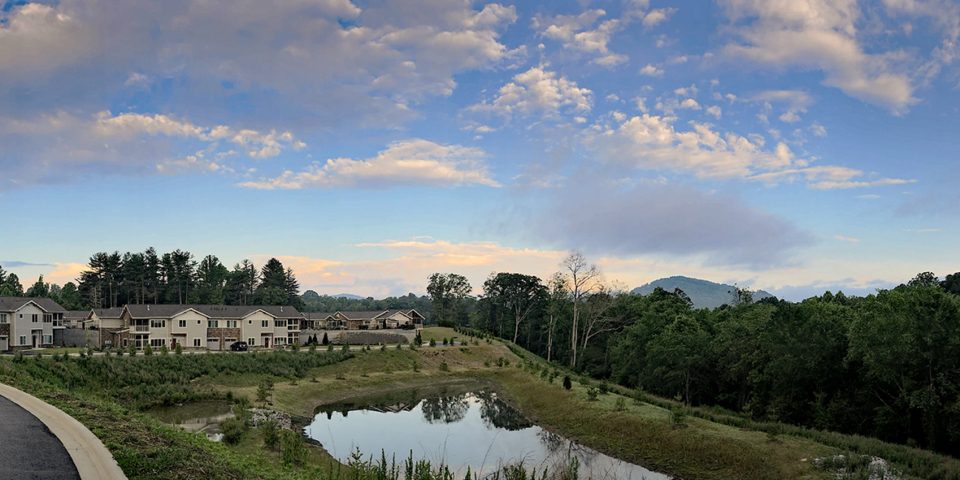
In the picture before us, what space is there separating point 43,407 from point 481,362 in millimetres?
59819

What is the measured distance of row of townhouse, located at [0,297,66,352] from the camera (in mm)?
67562

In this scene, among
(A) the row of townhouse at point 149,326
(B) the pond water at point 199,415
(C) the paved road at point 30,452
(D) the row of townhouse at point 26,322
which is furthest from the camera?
(A) the row of townhouse at point 149,326

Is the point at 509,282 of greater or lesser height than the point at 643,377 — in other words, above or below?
above

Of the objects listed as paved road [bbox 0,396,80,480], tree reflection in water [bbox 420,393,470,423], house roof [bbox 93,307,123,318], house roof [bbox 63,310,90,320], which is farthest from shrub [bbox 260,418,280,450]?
house roof [bbox 63,310,90,320]

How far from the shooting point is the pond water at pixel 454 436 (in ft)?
101

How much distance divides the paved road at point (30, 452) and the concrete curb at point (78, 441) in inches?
6.9

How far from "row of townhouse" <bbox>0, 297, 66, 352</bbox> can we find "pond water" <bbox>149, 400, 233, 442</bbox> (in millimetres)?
40070

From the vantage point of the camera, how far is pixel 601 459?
33.2 m

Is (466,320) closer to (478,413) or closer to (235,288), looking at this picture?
(235,288)

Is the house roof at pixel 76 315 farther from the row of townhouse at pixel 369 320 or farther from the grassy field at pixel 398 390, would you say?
the grassy field at pixel 398 390

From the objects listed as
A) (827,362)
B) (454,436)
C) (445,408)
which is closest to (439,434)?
(454,436)

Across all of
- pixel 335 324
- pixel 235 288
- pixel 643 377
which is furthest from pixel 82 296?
pixel 643 377

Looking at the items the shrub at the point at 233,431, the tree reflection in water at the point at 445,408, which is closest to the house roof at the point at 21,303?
the tree reflection in water at the point at 445,408

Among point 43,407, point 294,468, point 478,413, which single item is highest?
point 43,407
